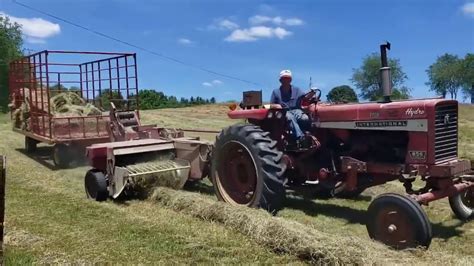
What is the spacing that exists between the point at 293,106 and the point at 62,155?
6.47 meters

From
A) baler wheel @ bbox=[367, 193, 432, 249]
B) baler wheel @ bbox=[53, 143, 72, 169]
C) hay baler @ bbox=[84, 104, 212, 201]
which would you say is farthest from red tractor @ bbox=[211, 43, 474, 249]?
baler wheel @ bbox=[53, 143, 72, 169]

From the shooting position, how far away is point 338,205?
7422 millimetres

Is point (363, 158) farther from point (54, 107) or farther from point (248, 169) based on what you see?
point (54, 107)

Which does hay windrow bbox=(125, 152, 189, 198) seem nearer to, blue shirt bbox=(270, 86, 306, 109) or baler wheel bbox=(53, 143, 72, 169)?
blue shirt bbox=(270, 86, 306, 109)

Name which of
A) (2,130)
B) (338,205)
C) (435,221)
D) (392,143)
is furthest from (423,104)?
(2,130)

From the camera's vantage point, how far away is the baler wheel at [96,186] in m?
7.58

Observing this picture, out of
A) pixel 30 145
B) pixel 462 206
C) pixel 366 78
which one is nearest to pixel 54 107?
pixel 30 145

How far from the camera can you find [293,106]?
695 centimetres

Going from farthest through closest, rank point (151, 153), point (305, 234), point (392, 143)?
1. point (151, 153)
2. point (392, 143)
3. point (305, 234)

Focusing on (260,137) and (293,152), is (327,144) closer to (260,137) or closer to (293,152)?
(293,152)

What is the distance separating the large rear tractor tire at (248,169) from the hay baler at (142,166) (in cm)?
87

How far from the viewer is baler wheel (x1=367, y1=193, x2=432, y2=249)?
16.5ft

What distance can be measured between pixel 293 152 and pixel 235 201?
3.24ft

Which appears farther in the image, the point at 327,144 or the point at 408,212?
the point at 327,144
